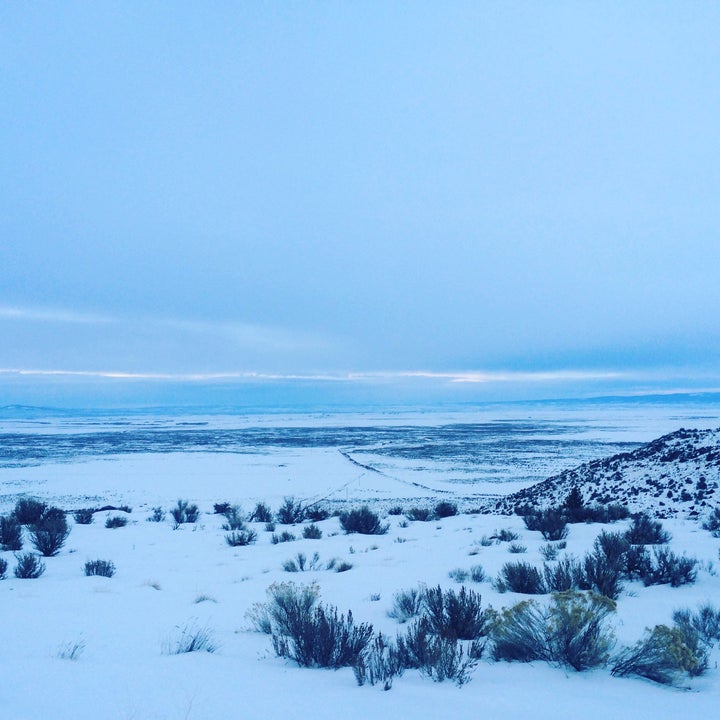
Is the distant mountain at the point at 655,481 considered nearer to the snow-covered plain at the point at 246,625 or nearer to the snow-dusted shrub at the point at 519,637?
the snow-covered plain at the point at 246,625

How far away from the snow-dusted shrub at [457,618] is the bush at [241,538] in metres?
7.06

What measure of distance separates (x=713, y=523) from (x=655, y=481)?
635 centimetres

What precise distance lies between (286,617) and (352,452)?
124ft

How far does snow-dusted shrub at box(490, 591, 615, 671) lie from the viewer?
4.53 m

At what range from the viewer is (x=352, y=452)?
43094mm

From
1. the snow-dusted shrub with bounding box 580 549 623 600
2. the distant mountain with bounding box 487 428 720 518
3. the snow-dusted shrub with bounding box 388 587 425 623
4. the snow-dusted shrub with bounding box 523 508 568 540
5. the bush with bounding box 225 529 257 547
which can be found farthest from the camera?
the distant mountain with bounding box 487 428 720 518

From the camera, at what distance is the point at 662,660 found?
4320 mm

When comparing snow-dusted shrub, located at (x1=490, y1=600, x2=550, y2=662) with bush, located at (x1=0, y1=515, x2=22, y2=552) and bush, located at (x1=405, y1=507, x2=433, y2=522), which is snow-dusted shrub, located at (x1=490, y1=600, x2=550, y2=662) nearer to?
bush, located at (x1=0, y1=515, x2=22, y2=552)

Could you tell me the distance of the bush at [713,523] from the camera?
1080cm

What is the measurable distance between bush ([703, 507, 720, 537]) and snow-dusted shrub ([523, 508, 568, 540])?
275 centimetres

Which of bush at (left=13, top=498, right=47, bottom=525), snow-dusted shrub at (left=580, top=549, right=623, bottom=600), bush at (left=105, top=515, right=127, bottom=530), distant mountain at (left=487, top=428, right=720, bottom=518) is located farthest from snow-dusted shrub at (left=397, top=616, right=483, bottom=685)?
bush at (left=13, top=498, right=47, bottom=525)

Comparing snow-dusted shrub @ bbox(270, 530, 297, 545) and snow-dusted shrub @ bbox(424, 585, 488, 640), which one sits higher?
snow-dusted shrub @ bbox(424, 585, 488, 640)

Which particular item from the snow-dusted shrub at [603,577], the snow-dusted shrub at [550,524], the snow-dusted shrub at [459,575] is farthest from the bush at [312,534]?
the snow-dusted shrub at [603,577]

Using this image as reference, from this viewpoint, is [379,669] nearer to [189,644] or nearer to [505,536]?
[189,644]
